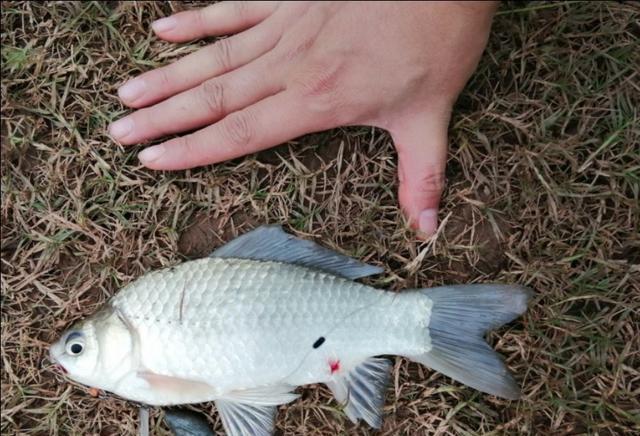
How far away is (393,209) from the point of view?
2428mm

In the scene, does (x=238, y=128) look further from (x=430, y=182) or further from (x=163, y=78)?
(x=430, y=182)

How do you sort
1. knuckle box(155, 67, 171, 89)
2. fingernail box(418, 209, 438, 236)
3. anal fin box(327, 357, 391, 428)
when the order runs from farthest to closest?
1. knuckle box(155, 67, 171, 89)
2. fingernail box(418, 209, 438, 236)
3. anal fin box(327, 357, 391, 428)

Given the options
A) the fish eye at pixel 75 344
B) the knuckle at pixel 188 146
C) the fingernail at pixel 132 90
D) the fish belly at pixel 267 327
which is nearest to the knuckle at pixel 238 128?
the knuckle at pixel 188 146

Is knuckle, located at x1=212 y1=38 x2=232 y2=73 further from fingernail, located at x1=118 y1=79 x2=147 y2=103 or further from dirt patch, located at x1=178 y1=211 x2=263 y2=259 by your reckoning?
dirt patch, located at x1=178 y1=211 x2=263 y2=259

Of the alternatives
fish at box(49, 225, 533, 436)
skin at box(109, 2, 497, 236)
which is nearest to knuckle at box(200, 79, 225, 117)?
skin at box(109, 2, 497, 236)

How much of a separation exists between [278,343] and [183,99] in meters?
0.93

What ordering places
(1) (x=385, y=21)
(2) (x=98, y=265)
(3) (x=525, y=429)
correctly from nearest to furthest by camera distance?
(1) (x=385, y=21)
(3) (x=525, y=429)
(2) (x=98, y=265)

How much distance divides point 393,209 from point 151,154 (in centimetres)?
89

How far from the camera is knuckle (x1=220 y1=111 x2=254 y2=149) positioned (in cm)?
235

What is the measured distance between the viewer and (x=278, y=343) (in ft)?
7.13

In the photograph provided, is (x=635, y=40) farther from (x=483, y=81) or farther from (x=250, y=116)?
(x=250, y=116)

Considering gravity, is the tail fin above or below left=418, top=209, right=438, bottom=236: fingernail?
below

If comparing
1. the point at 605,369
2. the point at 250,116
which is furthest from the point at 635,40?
the point at 250,116

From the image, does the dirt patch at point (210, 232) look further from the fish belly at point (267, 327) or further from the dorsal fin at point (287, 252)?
the fish belly at point (267, 327)
